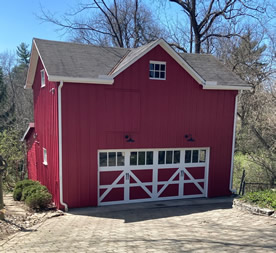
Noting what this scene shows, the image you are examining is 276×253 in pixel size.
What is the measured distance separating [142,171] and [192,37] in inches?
690

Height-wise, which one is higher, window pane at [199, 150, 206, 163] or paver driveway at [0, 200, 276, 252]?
window pane at [199, 150, 206, 163]

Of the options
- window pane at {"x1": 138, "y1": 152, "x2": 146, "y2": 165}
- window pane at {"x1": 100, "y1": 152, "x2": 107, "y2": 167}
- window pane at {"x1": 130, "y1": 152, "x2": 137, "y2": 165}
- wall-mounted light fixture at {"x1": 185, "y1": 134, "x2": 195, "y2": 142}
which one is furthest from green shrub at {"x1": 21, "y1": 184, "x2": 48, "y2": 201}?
wall-mounted light fixture at {"x1": 185, "y1": 134, "x2": 195, "y2": 142}

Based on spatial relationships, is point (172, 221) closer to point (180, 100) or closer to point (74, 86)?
point (180, 100)

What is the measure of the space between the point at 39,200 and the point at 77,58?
561 centimetres

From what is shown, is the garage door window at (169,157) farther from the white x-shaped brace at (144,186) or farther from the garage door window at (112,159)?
the garage door window at (112,159)

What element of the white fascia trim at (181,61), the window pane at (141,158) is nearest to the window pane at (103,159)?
the window pane at (141,158)

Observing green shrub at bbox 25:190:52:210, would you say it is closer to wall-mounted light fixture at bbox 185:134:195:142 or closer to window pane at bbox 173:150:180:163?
window pane at bbox 173:150:180:163

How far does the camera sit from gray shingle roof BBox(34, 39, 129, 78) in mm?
8925

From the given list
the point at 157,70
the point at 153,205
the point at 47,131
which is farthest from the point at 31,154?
the point at 157,70

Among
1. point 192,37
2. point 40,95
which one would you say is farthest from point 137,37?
point 40,95

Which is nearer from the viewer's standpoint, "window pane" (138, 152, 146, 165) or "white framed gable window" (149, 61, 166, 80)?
"white framed gable window" (149, 61, 166, 80)

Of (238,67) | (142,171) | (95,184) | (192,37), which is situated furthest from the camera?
(192,37)

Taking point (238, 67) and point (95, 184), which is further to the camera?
point (238, 67)

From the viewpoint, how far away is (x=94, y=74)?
30.0ft
